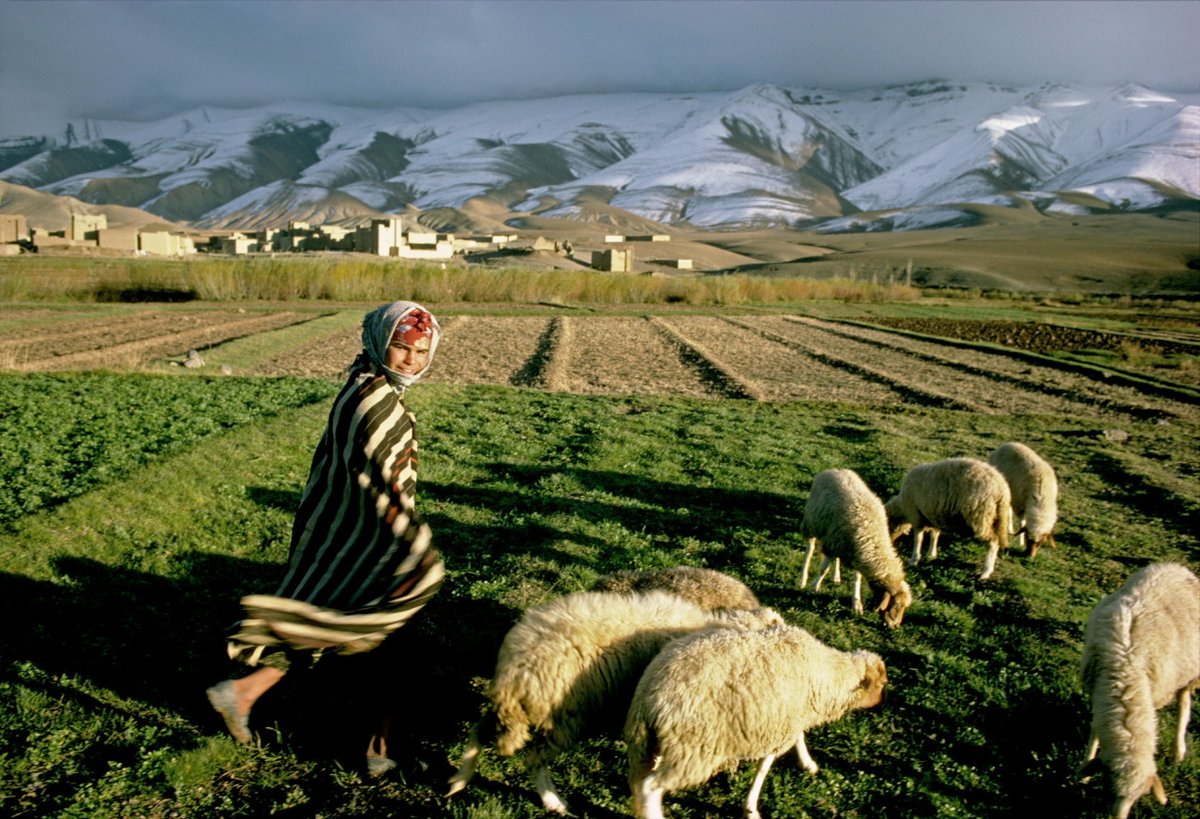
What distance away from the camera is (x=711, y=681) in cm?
404

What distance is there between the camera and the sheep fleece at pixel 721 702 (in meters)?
3.94

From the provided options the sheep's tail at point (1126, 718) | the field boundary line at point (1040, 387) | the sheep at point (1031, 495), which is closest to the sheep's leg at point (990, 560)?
the sheep at point (1031, 495)

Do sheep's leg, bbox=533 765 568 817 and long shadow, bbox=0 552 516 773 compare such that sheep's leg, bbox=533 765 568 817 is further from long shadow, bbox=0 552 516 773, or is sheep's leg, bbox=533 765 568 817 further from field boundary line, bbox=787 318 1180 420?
field boundary line, bbox=787 318 1180 420

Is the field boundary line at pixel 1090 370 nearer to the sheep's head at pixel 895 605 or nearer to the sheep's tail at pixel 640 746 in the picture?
the sheep's head at pixel 895 605

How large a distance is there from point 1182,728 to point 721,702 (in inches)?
142

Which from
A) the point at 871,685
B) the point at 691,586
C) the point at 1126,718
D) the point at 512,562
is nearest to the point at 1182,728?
the point at 1126,718

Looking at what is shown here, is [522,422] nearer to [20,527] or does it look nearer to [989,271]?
[20,527]

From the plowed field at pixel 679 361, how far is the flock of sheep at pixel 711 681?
12260 mm

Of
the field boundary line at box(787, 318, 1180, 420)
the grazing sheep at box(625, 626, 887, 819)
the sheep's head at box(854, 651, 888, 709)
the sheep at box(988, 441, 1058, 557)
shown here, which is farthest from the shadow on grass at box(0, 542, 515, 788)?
the field boundary line at box(787, 318, 1180, 420)

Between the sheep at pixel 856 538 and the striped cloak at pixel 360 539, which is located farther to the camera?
the sheep at pixel 856 538

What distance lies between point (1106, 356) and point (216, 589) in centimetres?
3037

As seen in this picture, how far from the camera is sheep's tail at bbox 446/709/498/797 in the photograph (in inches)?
163

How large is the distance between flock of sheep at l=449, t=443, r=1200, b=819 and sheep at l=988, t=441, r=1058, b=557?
2744 mm

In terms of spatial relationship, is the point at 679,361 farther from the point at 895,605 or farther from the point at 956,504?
the point at 895,605
